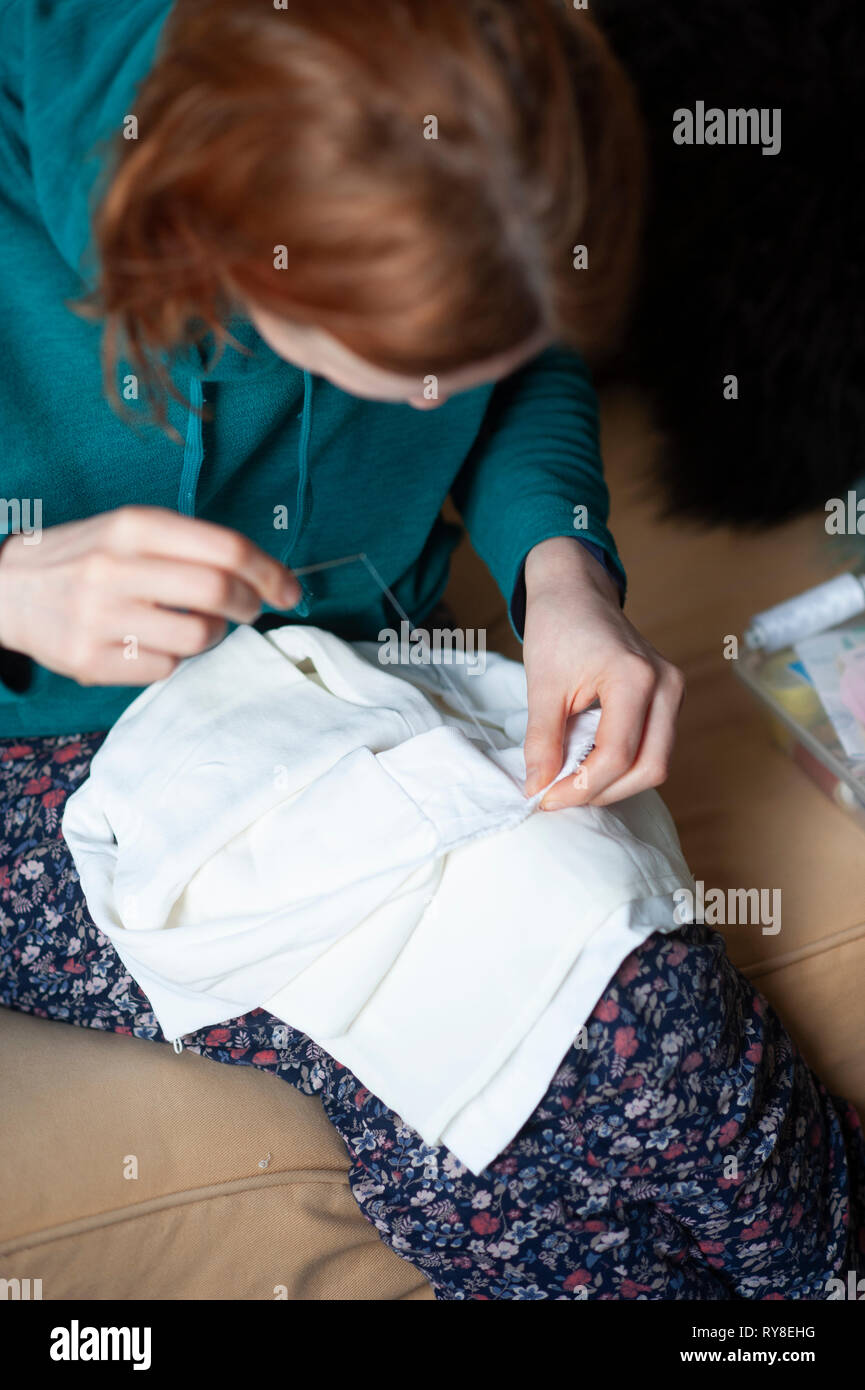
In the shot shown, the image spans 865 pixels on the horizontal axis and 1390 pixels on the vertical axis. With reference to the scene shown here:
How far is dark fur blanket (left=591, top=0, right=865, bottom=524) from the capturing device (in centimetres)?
97

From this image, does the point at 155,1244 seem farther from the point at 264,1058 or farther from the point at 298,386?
the point at 298,386

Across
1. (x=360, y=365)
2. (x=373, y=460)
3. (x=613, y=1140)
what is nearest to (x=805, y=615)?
(x=373, y=460)

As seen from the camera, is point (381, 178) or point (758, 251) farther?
point (758, 251)

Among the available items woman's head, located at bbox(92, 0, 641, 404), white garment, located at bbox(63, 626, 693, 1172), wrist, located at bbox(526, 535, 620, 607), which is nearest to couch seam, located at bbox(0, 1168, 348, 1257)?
white garment, located at bbox(63, 626, 693, 1172)

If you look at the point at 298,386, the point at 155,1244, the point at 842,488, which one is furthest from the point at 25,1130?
the point at 842,488

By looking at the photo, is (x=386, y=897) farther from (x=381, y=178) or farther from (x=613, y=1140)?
(x=381, y=178)

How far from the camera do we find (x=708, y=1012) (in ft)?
1.96

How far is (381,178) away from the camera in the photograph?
1.23ft

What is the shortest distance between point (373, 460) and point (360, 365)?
33 centimetres

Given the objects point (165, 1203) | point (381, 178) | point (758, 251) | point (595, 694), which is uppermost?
point (758, 251)

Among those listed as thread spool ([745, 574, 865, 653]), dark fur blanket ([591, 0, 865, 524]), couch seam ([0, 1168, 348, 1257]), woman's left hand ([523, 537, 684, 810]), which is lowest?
couch seam ([0, 1168, 348, 1257])

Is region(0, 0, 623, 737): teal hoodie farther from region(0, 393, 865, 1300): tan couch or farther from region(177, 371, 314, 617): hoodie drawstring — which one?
region(0, 393, 865, 1300): tan couch

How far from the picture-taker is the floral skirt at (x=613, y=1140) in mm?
589

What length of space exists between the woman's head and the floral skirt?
36 centimetres
